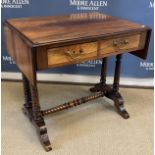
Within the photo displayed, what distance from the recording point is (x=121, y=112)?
1890mm

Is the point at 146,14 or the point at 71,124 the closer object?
the point at 71,124

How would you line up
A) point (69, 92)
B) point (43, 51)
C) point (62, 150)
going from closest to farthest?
point (43, 51) → point (62, 150) → point (69, 92)

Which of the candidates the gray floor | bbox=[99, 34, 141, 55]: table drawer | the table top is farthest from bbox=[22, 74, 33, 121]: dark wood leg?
bbox=[99, 34, 141, 55]: table drawer

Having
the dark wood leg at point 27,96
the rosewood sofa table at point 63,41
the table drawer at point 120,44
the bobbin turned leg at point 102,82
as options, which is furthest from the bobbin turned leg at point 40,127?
the bobbin turned leg at point 102,82

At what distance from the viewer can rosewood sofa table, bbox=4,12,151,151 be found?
123 cm

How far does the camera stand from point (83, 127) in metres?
Result: 1.76

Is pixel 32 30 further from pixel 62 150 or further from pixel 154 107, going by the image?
pixel 154 107

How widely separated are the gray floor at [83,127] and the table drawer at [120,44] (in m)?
0.63

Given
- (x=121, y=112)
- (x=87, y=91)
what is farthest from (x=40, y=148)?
(x=87, y=91)

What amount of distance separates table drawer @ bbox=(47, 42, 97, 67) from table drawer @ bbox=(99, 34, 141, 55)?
6 cm

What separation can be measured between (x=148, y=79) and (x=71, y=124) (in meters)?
0.95

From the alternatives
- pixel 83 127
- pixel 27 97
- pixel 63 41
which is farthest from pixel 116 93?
pixel 63 41

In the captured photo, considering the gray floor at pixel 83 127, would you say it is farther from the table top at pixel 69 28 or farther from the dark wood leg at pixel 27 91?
the table top at pixel 69 28

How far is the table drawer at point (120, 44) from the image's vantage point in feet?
4.55
